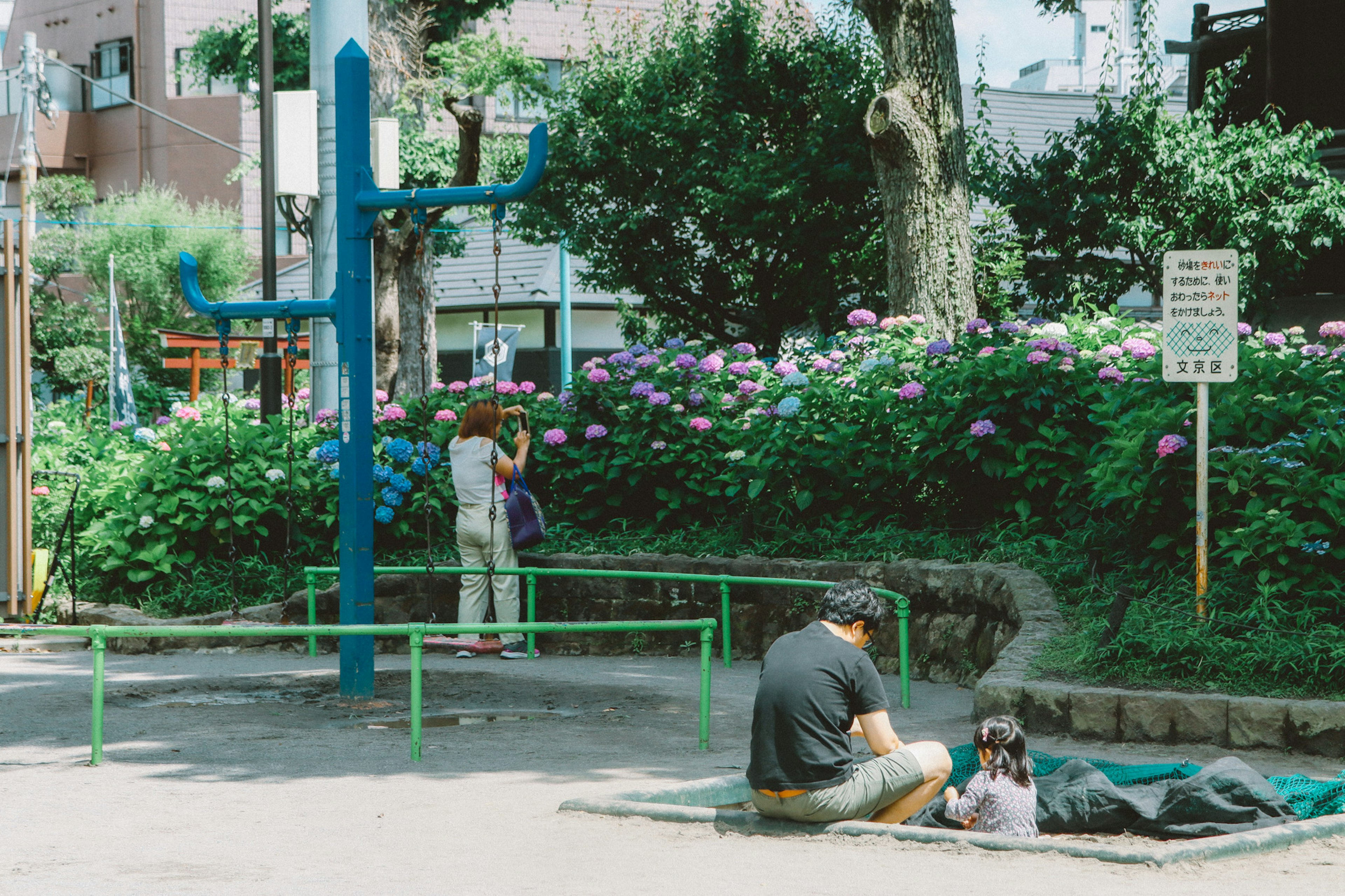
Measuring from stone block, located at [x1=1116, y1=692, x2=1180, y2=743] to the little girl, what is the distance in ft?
4.58

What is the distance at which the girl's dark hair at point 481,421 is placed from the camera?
991 centimetres

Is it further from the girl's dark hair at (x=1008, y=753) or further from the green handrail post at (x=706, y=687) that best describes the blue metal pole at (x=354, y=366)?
the girl's dark hair at (x=1008, y=753)

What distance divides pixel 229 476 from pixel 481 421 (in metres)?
1.66

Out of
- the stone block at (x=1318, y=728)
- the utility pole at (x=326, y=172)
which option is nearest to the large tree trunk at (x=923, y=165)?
the utility pole at (x=326, y=172)

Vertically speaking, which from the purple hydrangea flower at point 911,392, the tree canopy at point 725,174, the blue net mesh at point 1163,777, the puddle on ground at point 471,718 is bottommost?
the puddle on ground at point 471,718

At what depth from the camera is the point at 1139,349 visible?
32.3 ft

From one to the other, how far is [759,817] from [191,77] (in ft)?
126

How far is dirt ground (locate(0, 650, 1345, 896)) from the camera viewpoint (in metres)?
4.59

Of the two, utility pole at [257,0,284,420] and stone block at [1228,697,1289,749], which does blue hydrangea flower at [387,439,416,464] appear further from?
stone block at [1228,697,1289,749]

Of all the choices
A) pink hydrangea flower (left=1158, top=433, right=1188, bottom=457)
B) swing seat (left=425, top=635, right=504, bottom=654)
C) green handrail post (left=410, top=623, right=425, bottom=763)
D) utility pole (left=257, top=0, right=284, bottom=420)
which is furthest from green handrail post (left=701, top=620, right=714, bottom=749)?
utility pole (left=257, top=0, right=284, bottom=420)

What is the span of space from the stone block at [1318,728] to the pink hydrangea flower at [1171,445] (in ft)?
6.29

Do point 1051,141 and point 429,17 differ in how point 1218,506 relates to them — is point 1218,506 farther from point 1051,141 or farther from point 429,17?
point 429,17

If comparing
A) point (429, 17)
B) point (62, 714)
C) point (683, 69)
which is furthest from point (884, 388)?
point (429, 17)

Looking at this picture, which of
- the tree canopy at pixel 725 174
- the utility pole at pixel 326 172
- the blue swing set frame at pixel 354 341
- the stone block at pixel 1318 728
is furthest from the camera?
the tree canopy at pixel 725 174
